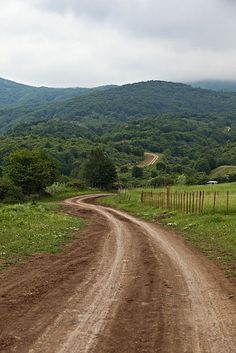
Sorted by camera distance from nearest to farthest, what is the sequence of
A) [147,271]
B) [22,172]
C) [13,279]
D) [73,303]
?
1. [73,303]
2. [13,279]
3. [147,271]
4. [22,172]

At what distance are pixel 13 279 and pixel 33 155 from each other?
7550 centimetres

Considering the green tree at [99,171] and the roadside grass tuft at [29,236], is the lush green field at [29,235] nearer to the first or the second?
the roadside grass tuft at [29,236]

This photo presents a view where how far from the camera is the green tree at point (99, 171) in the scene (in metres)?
115

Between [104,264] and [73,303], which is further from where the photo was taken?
[104,264]

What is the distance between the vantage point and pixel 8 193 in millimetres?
75438

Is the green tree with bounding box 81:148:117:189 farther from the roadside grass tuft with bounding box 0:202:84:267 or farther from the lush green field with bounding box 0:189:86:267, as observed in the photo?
the roadside grass tuft with bounding box 0:202:84:267

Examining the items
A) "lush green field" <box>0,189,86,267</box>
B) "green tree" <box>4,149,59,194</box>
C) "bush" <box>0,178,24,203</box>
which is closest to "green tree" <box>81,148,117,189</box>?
"green tree" <box>4,149,59,194</box>

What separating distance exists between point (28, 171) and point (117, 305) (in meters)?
74.1

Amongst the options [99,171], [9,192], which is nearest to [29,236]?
[9,192]

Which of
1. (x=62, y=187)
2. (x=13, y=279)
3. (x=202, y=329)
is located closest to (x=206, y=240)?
(x=13, y=279)

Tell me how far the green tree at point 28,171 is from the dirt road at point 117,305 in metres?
66.4

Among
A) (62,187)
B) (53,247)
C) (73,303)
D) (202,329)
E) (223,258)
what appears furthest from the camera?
(62,187)

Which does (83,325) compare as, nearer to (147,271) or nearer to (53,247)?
(147,271)

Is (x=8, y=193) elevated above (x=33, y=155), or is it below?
Result: below
